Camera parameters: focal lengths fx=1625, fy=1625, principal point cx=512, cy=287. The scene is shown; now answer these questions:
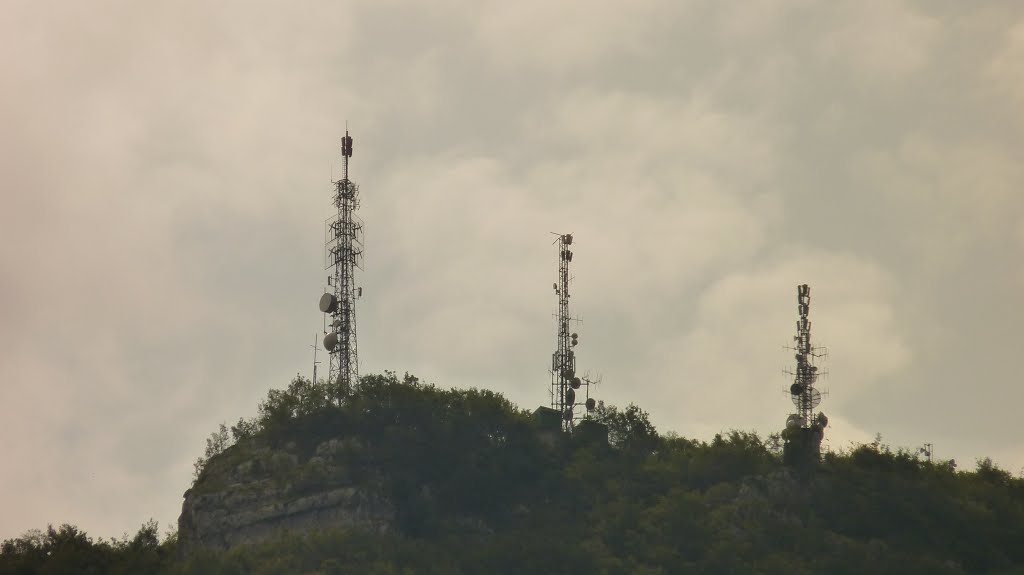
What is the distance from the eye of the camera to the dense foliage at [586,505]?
339 feet

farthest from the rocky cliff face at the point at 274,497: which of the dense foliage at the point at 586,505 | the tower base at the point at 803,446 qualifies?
the tower base at the point at 803,446

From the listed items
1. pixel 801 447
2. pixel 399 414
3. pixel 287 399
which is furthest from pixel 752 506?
pixel 287 399

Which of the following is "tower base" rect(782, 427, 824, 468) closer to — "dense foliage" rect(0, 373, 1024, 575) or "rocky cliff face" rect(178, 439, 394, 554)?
"dense foliage" rect(0, 373, 1024, 575)

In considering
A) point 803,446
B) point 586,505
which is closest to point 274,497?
point 586,505

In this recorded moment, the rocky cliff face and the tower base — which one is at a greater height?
the tower base

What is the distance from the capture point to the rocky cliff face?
104m

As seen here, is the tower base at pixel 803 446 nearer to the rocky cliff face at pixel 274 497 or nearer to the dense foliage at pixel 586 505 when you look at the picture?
the dense foliage at pixel 586 505

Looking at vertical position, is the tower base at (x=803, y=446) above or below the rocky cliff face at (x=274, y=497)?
above

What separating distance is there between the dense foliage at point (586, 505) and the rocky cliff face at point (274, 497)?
1.07m

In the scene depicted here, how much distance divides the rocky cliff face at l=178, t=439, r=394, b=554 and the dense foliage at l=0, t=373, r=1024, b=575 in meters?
1.07

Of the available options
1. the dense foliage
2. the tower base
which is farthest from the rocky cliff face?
the tower base

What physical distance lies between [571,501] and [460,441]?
8778mm

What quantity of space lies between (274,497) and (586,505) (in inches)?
860

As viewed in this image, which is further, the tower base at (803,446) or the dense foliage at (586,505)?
the tower base at (803,446)
